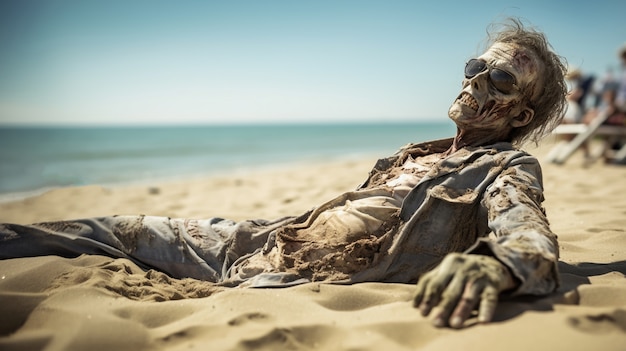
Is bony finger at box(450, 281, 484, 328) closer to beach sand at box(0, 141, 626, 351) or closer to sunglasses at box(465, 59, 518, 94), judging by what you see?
beach sand at box(0, 141, 626, 351)

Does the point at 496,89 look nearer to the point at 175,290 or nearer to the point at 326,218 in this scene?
the point at 326,218

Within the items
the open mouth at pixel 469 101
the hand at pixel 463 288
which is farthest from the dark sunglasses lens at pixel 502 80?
the hand at pixel 463 288

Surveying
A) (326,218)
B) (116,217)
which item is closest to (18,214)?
(116,217)

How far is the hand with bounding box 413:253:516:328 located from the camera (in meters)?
1.59

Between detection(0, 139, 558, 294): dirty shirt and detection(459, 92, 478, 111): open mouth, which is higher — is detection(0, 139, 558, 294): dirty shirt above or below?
below

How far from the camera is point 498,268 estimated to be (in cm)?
165

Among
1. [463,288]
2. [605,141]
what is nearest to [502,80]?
[463,288]

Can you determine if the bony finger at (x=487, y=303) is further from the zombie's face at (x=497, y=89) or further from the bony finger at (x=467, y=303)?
the zombie's face at (x=497, y=89)

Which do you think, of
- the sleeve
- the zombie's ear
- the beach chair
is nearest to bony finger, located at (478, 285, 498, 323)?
the sleeve

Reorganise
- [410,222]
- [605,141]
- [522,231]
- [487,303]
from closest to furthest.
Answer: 1. [487,303]
2. [522,231]
3. [410,222]
4. [605,141]

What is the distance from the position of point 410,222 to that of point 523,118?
815 mm

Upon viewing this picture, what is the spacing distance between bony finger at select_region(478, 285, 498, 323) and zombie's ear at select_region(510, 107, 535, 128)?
3.87 ft

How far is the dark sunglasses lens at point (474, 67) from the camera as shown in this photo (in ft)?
7.95

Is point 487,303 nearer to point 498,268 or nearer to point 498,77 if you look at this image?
point 498,268
